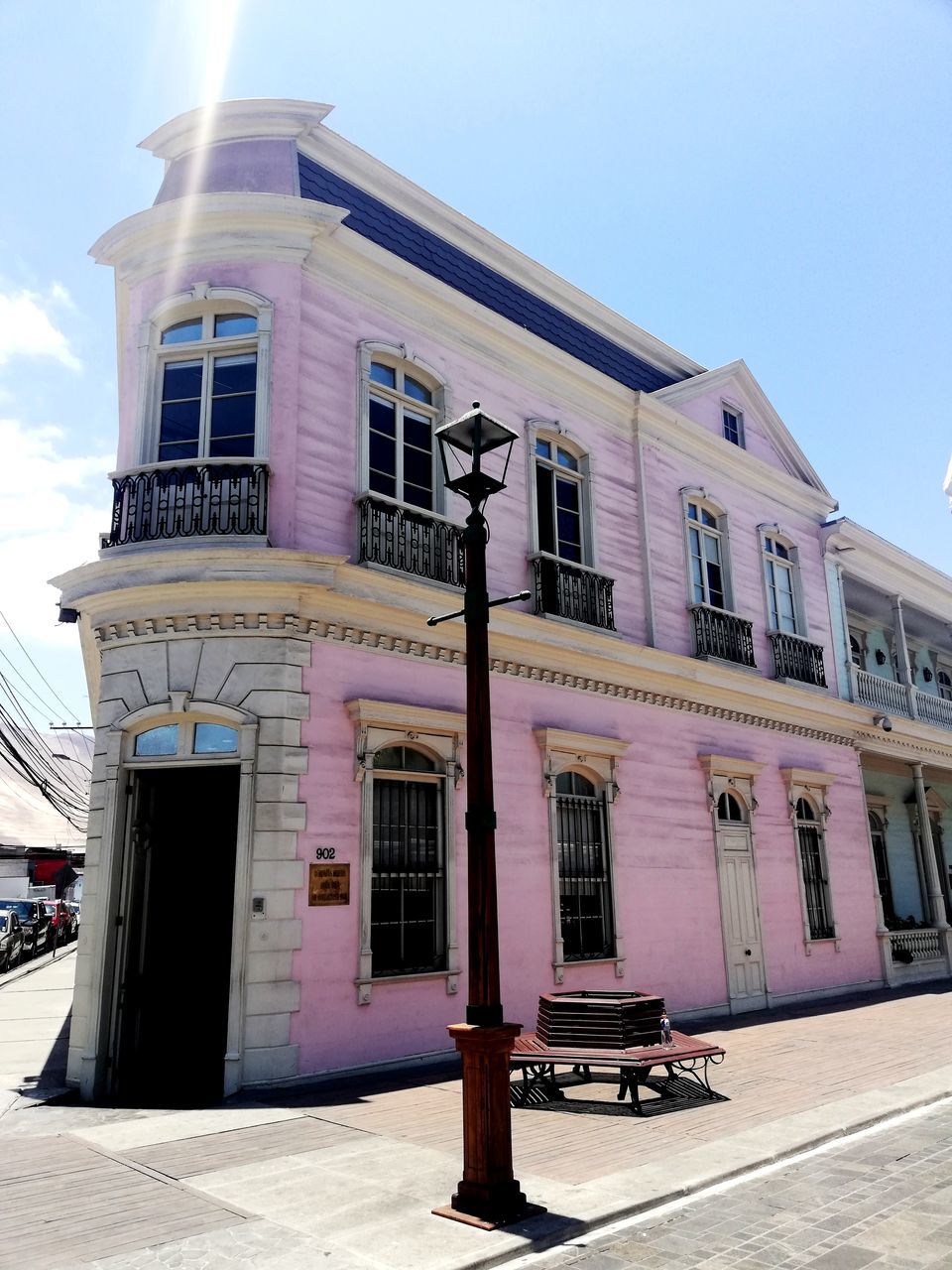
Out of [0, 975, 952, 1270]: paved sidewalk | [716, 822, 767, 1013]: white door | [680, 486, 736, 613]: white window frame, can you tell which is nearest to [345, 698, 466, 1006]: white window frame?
[0, 975, 952, 1270]: paved sidewalk

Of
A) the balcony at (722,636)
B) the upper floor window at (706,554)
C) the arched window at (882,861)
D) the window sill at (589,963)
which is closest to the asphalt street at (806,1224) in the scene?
the window sill at (589,963)

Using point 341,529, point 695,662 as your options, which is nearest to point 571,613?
point 695,662

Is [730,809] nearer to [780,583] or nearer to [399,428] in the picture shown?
[780,583]

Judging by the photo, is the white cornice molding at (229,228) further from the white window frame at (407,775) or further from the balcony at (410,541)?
the white window frame at (407,775)

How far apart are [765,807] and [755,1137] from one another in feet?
31.0

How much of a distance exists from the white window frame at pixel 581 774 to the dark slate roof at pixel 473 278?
597 cm

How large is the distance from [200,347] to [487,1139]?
28.7 ft

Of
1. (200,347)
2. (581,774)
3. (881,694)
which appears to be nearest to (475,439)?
(200,347)

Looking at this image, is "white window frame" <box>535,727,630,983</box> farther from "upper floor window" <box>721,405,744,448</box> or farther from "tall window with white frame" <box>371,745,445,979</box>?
"upper floor window" <box>721,405,744,448</box>

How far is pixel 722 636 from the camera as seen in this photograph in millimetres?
15875

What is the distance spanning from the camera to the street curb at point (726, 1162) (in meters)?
4.93

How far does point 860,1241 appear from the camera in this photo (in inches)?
190

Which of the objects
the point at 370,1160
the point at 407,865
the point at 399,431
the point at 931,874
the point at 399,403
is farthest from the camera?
the point at 931,874

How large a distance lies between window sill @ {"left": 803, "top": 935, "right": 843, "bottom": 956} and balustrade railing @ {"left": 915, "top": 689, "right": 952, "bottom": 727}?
22.6 feet
